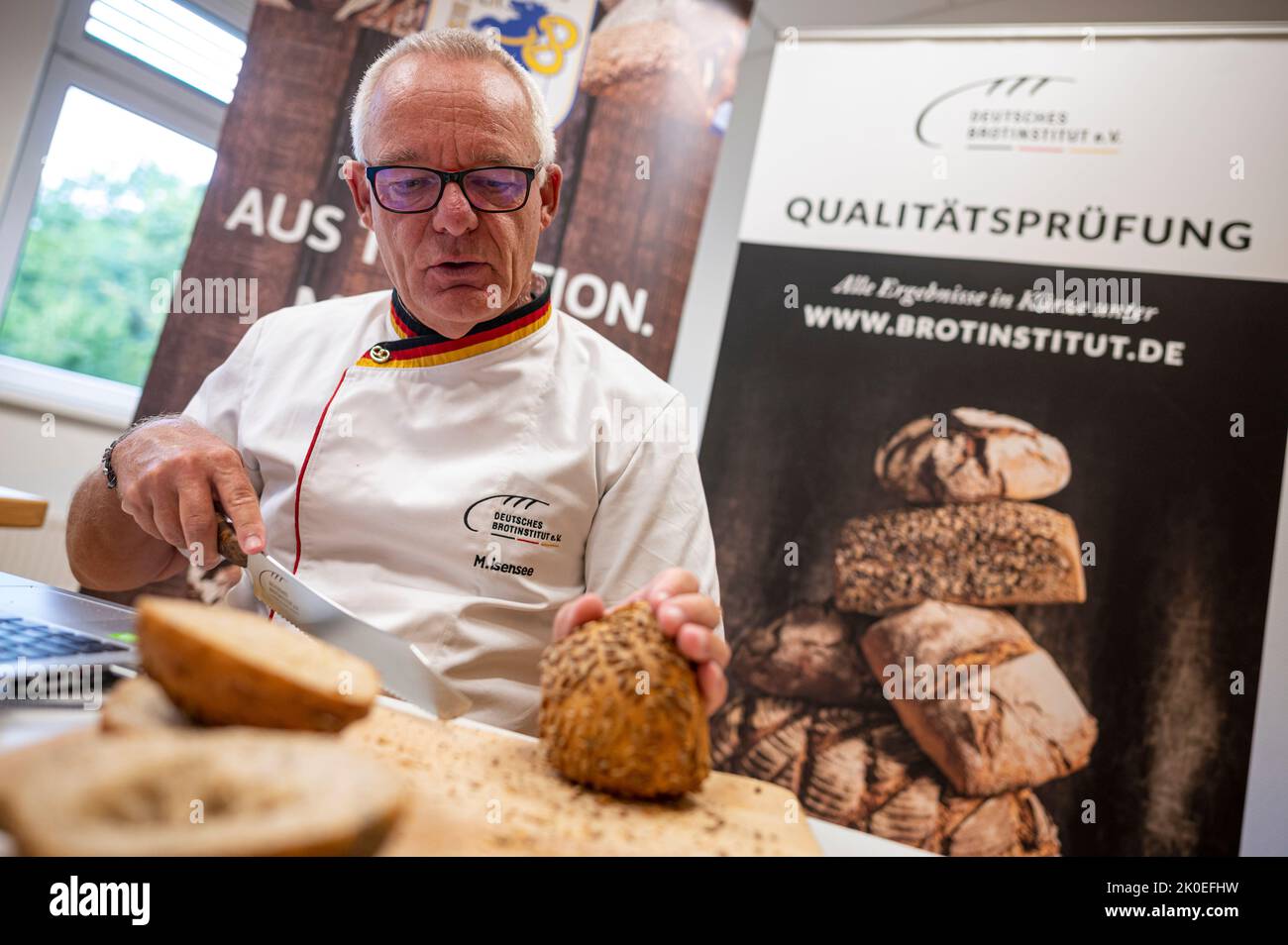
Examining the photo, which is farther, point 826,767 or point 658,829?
point 826,767

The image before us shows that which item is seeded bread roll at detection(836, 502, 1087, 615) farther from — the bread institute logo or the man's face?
the man's face

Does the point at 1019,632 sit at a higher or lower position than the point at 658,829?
higher

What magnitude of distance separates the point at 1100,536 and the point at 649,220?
1.67 m

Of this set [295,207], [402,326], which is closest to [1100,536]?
[402,326]

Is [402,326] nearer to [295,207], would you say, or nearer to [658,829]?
[658,829]

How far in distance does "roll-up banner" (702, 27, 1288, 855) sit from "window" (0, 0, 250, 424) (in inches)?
117

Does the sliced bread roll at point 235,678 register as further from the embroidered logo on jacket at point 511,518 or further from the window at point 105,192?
the window at point 105,192

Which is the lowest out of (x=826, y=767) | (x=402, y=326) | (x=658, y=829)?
(x=826, y=767)

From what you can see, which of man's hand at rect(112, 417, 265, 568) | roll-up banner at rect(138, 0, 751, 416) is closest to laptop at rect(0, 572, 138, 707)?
man's hand at rect(112, 417, 265, 568)

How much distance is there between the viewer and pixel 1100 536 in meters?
2.31

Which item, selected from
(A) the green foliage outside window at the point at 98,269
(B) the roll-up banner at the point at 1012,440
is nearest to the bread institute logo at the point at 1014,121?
(B) the roll-up banner at the point at 1012,440

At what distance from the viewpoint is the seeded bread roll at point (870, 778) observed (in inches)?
88.4

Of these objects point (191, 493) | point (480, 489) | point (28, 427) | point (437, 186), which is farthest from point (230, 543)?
point (28, 427)
